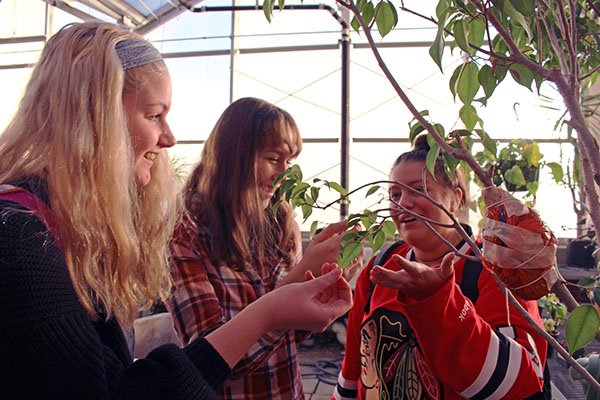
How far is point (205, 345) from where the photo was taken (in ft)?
2.44

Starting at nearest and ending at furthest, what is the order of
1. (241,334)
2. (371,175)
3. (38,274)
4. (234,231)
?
1. (38,274)
2. (241,334)
3. (234,231)
4. (371,175)

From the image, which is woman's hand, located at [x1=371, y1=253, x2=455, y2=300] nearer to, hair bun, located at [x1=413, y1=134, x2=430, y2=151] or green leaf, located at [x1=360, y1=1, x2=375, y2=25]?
green leaf, located at [x1=360, y1=1, x2=375, y2=25]

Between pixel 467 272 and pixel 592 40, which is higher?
pixel 592 40

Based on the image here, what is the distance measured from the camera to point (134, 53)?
76 centimetres

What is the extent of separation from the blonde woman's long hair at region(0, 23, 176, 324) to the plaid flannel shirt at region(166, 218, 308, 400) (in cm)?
25

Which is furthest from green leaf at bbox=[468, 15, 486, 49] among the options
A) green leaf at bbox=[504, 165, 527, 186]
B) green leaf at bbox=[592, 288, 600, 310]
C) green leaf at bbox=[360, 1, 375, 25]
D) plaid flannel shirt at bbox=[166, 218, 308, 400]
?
green leaf at bbox=[504, 165, 527, 186]

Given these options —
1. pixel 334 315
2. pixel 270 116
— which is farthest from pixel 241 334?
pixel 270 116

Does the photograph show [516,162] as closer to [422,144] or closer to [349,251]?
[422,144]

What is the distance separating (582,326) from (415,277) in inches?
15.0

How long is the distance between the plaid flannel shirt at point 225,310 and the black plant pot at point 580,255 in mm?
2752

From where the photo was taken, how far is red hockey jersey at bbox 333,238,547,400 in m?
0.77

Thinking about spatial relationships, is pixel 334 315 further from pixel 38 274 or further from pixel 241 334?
pixel 38 274

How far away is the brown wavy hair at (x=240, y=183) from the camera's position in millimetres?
1169

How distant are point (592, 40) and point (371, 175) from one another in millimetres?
4841
